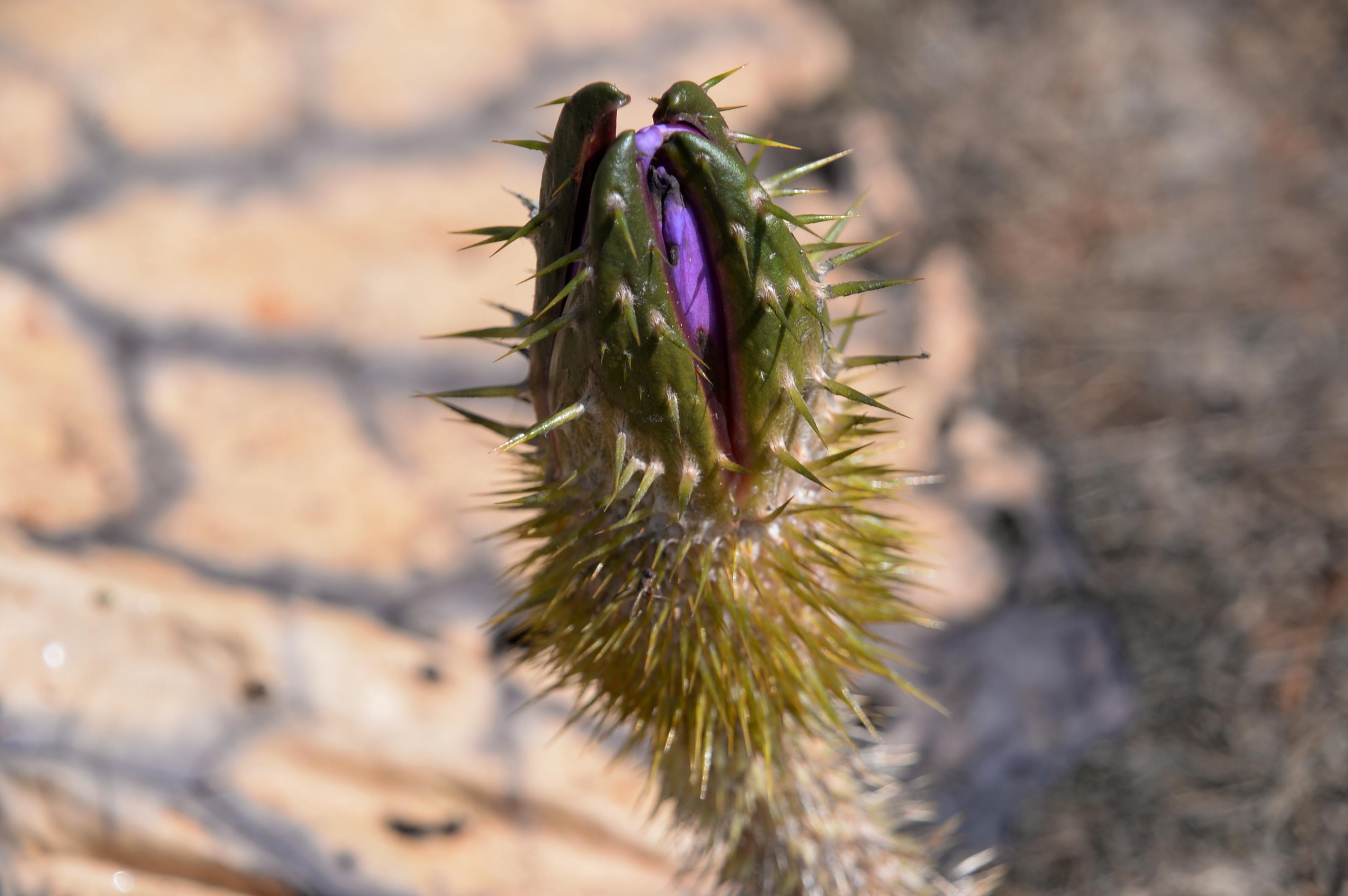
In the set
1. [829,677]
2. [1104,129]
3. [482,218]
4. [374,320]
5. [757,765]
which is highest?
[1104,129]

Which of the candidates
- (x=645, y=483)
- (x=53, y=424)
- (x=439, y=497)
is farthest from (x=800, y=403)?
(x=53, y=424)

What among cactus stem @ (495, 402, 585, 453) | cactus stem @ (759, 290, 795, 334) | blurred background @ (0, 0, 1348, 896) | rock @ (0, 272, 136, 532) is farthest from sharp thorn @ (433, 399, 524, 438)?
rock @ (0, 272, 136, 532)

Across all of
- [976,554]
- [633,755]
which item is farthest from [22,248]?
[976,554]

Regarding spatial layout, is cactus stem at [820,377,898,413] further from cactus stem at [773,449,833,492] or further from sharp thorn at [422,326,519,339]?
sharp thorn at [422,326,519,339]

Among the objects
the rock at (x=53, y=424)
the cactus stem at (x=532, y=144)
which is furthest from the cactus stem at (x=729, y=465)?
the rock at (x=53, y=424)

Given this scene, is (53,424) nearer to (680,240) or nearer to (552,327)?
(552,327)

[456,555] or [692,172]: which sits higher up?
[692,172]

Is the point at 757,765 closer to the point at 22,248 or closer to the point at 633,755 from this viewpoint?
the point at 633,755
